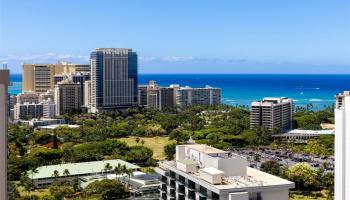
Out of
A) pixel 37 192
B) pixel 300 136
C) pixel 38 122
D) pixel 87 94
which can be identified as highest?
pixel 87 94

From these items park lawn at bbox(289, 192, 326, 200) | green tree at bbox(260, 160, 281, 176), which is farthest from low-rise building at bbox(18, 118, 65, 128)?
park lawn at bbox(289, 192, 326, 200)

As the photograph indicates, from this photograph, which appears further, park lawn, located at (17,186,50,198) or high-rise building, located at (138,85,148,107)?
high-rise building, located at (138,85,148,107)

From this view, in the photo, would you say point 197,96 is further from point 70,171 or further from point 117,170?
point 117,170

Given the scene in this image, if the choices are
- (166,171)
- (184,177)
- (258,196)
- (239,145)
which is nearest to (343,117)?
(258,196)

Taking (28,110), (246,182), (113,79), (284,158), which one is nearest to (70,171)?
(284,158)

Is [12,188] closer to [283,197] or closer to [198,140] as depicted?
[283,197]

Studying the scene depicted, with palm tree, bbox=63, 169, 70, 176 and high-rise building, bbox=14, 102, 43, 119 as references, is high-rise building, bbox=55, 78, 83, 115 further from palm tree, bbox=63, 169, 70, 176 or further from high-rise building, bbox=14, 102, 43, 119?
palm tree, bbox=63, 169, 70, 176

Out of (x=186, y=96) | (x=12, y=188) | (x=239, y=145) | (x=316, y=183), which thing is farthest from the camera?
(x=186, y=96)
